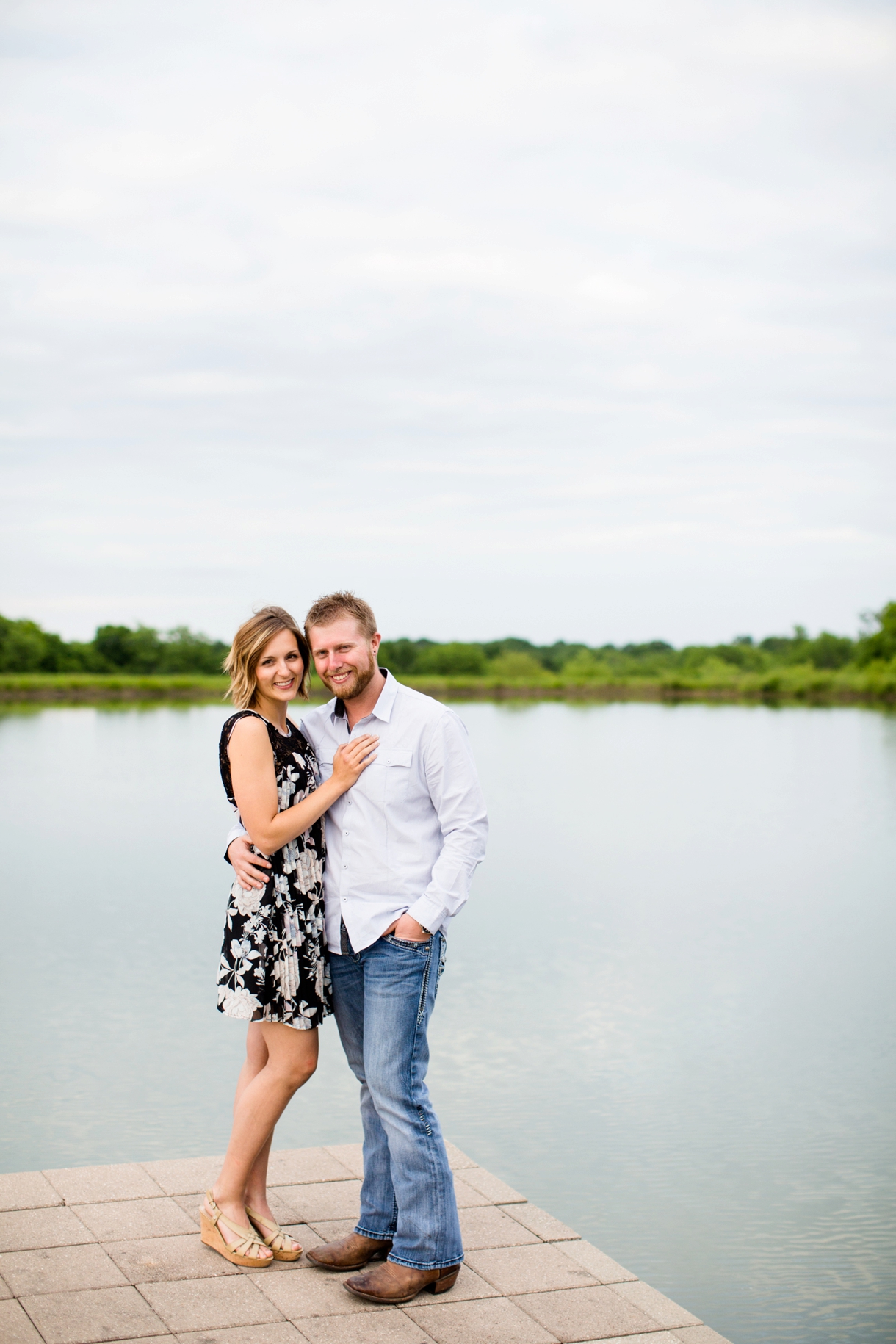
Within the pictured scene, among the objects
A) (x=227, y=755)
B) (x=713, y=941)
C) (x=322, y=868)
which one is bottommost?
(x=713, y=941)

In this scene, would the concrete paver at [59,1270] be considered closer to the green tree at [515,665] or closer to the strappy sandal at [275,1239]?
the strappy sandal at [275,1239]

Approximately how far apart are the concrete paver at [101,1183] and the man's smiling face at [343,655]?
1666 millimetres

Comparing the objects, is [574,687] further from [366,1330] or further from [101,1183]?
[366,1330]

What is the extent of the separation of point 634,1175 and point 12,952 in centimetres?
537

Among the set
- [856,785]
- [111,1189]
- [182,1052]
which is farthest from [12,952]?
[856,785]

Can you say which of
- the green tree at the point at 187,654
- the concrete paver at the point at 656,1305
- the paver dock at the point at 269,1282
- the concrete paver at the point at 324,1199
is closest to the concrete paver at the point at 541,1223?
the paver dock at the point at 269,1282

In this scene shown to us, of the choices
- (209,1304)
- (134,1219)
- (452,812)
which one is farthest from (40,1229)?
(452,812)

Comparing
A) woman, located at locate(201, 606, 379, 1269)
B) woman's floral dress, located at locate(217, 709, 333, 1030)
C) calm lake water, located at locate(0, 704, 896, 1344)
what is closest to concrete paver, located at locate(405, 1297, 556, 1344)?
woman, located at locate(201, 606, 379, 1269)

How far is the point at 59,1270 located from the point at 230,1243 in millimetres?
415

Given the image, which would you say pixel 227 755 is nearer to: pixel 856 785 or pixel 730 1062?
pixel 730 1062

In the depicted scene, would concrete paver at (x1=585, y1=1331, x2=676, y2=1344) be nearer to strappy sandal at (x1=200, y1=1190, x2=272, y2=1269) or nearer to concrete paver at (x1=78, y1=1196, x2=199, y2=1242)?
strappy sandal at (x1=200, y1=1190, x2=272, y2=1269)

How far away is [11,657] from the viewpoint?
68.4 m

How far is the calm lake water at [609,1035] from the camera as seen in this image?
458 centimetres

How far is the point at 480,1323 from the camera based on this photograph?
3025 mm
